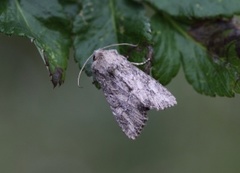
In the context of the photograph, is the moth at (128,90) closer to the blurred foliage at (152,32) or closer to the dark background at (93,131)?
the blurred foliage at (152,32)

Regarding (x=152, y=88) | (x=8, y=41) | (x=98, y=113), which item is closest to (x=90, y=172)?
(x=98, y=113)

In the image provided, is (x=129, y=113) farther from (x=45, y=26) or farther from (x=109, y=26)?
(x=45, y=26)

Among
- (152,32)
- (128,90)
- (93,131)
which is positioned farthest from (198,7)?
(93,131)

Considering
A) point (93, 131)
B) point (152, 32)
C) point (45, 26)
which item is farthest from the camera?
point (93, 131)

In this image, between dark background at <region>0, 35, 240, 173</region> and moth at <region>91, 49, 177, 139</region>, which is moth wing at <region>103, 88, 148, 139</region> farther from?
dark background at <region>0, 35, 240, 173</region>

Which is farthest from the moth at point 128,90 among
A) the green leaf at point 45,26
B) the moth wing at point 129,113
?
the green leaf at point 45,26

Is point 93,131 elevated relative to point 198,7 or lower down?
lower down

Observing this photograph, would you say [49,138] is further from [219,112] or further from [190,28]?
[190,28]

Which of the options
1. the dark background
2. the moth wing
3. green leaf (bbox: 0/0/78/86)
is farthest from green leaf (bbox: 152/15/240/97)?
the dark background
